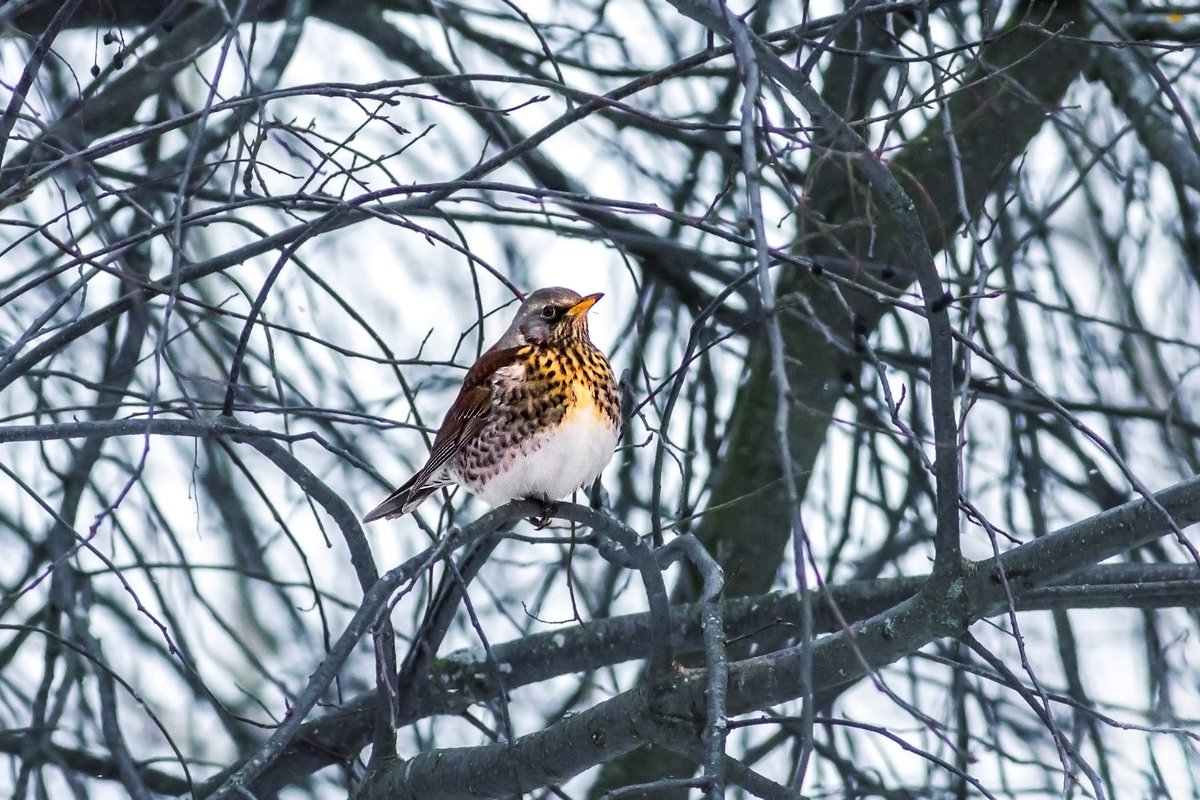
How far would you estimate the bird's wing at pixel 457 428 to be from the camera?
4770 millimetres

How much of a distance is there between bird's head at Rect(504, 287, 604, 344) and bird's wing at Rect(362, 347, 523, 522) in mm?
111

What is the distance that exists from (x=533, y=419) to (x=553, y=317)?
46 cm

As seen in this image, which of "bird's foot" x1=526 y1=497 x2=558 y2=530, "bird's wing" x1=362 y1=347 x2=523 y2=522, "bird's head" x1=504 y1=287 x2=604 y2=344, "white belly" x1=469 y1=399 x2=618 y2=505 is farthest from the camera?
"bird's head" x1=504 y1=287 x2=604 y2=344

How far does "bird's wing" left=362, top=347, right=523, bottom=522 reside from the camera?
477 centimetres

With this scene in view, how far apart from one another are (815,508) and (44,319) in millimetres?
3954

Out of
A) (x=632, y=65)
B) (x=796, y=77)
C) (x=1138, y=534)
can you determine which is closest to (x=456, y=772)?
(x=1138, y=534)

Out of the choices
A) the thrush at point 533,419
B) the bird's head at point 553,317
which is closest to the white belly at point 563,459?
the thrush at point 533,419

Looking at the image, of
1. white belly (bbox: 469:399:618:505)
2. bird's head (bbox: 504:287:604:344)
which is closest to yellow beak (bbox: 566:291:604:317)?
bird's head (bbox: 504:287:604:344)

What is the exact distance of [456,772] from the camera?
3.91m

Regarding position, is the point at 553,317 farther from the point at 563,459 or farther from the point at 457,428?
the point at 563,459

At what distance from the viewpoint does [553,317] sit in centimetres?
497

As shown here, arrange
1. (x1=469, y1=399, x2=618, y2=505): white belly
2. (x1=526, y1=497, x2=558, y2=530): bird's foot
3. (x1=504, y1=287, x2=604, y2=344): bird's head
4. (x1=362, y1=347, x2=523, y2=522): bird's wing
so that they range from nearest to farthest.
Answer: (x1=526, y1=497, x2=558, y2=530): bird's foot
(x1=469, y1=399, x2=618, y2=505): white belly
(x1=362, y1=347, x2=523, y2=522): bird's wing
(x1=504, y1=287, x2=604, y2=344): bird's head

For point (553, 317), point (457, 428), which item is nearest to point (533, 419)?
point (457, 428)

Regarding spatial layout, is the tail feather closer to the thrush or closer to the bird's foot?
the thrush
